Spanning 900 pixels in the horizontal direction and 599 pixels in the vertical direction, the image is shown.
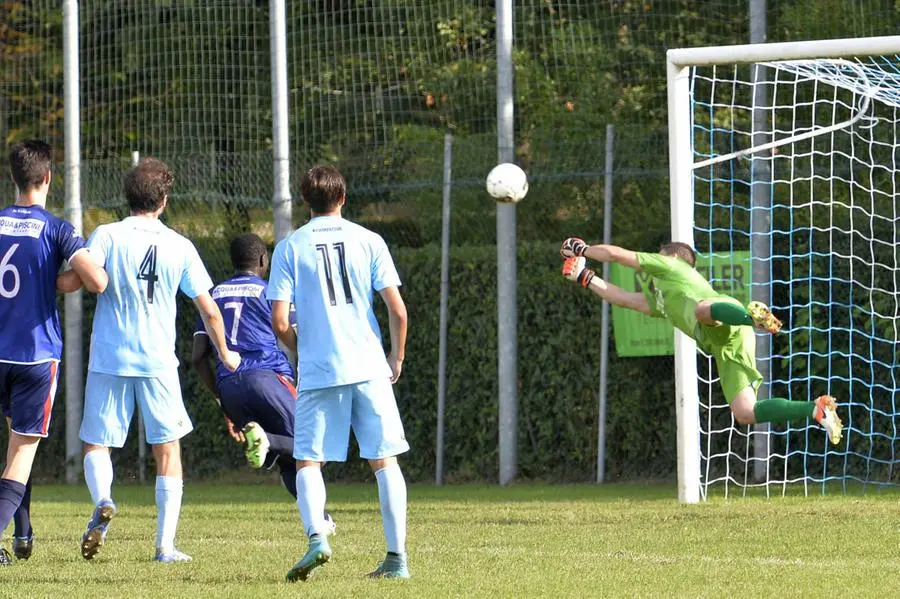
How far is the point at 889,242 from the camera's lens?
1238 centimetres

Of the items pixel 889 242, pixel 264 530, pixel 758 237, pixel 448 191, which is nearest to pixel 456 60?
pixel 448 191

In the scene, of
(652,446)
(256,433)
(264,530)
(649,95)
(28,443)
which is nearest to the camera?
(28,443)

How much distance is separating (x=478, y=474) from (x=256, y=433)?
621cm

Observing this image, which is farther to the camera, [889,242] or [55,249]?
Answer: [889,242]

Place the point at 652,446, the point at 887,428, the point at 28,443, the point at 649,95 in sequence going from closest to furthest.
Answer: the point at 28,443, the point at 887,428, the point at 652,446, the point at 649,95

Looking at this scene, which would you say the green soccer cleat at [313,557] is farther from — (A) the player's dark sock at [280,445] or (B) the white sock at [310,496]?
(A) the player's dark sock at [280,445]

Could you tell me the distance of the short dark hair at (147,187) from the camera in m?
7.63

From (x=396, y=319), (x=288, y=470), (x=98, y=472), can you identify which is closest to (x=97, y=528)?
(x=98, y=472)

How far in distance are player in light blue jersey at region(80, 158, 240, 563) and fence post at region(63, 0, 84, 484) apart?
811 cm

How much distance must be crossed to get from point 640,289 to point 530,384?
1588 mm

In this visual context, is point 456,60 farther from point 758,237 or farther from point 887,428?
point 887,428

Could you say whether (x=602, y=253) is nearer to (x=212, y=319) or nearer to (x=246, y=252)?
(x=246, y=252)

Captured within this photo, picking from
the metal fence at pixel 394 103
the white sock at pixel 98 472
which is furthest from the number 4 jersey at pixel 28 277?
the metal fence at pixel 394 103

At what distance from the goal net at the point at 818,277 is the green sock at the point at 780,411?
2.52m
